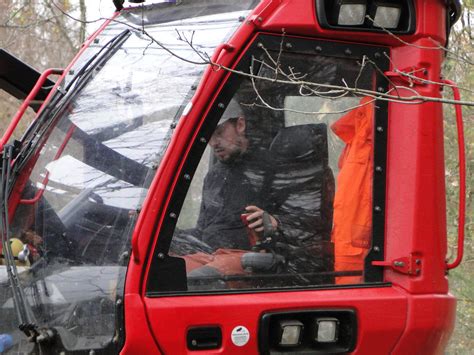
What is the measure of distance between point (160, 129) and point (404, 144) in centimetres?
104

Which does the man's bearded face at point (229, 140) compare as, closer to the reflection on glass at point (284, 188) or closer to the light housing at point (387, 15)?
the reflection on glass at point (284, 188)

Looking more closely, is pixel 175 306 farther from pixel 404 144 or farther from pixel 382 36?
pixel 382 36

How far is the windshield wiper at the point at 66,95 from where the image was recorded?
408cm

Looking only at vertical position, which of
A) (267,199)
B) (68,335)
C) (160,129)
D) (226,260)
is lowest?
(68,335)

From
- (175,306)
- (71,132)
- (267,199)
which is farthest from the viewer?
(71,132)

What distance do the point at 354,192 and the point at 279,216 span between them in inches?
14.0

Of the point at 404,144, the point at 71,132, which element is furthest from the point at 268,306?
the point at 71,132

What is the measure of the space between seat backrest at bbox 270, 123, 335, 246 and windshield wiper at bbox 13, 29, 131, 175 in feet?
3.13

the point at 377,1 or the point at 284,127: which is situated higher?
the point at 377,1

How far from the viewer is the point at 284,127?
3.79 meters

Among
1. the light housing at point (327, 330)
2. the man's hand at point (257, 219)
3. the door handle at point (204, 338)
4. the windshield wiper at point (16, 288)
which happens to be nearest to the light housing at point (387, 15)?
the man's hand at point (257, 219)

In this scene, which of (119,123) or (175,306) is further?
(119,123)

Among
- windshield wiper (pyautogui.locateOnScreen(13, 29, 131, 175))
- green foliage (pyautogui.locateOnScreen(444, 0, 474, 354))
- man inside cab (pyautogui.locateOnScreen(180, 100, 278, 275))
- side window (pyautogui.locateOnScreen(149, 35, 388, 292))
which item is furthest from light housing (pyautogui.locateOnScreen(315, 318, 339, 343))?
green foliage (pyautogui.locateOnScreen(444, 0, 474, 354))

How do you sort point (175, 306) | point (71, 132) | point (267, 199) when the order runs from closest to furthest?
1. point (175, 306)
2. point (267, 199)
3. point (71, 132)
